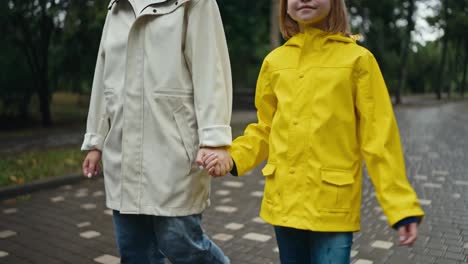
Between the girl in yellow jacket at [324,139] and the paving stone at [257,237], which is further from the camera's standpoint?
the paving stone at [257,237]

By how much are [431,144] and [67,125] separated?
37.0 feet

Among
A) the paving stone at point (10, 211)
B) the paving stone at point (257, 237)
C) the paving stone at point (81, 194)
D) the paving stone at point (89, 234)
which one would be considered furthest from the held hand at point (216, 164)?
the paving stone at point (81, 194)

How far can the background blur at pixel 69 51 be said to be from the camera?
32.6ft

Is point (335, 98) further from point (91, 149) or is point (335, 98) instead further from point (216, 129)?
point (91, 149)

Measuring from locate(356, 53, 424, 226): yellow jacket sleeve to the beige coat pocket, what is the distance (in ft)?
0.34

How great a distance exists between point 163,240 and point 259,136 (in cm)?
64

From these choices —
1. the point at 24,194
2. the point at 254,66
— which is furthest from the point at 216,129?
the point at 254,66

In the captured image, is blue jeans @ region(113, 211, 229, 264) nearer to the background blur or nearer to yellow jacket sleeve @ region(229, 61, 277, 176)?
yellow jacket sleeve @ region(229, 61, 277, 176)

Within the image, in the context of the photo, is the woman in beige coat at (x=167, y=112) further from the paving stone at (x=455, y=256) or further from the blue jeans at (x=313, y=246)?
the paving stone at (x=455, y=256)

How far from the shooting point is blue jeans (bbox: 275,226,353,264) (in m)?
1.79

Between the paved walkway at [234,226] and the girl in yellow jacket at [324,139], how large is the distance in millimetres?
1922

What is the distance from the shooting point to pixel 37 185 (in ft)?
20.4

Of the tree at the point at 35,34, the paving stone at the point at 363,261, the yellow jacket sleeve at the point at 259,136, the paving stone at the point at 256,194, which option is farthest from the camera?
the tree at the point at 35,34

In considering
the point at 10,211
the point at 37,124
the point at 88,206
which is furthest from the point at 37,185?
the point at 37,124
